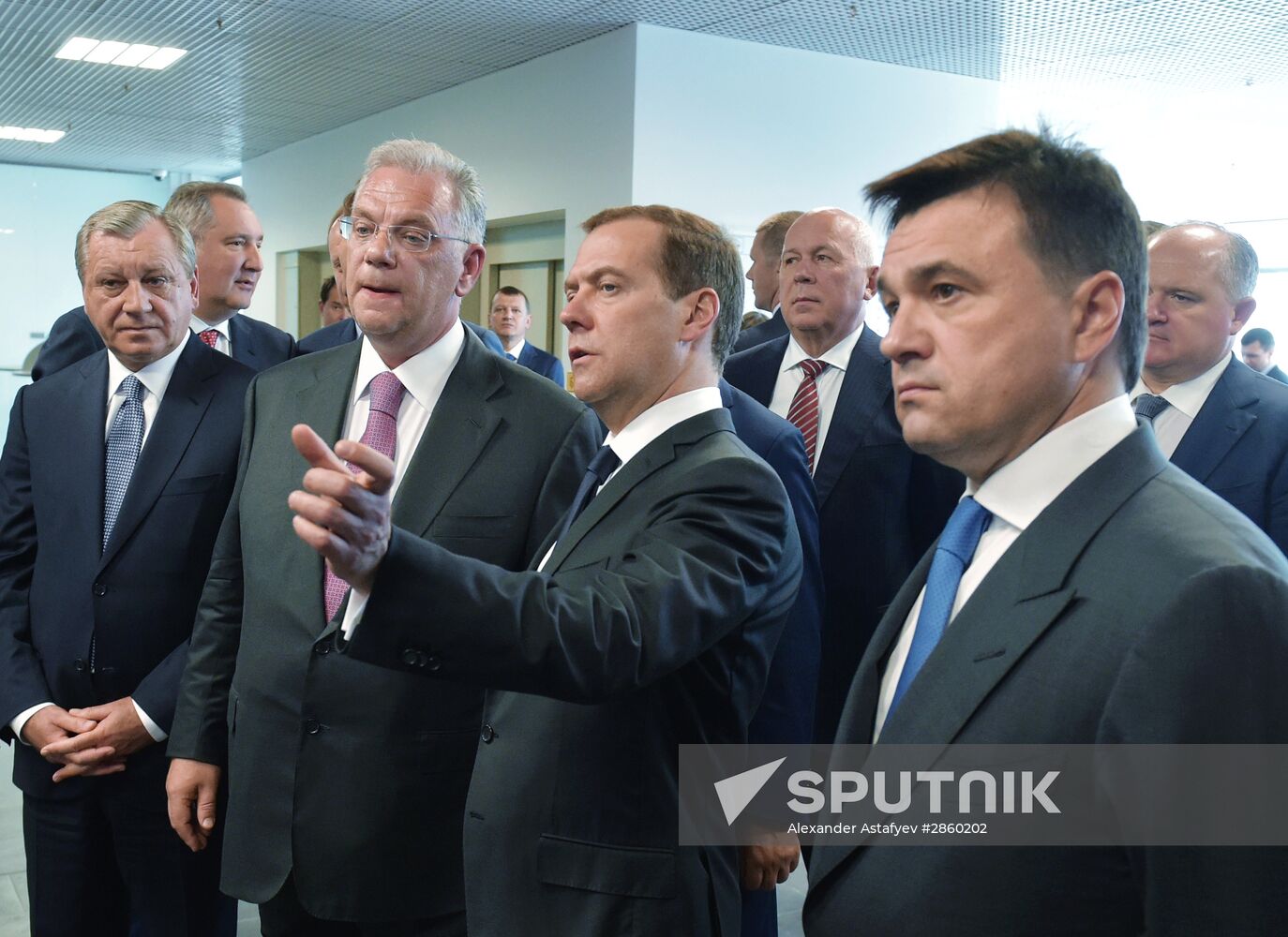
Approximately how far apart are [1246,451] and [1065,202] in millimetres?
1721

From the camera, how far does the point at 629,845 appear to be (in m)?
1.53

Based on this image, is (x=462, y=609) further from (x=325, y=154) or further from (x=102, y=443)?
(x=325, y=154)

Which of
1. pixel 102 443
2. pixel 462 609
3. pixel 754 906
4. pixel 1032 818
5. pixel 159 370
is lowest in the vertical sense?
pixel 754 906

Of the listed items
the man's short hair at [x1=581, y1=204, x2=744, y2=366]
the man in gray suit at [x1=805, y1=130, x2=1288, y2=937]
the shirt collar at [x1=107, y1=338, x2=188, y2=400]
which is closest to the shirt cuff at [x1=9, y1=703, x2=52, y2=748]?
the shirt collar at [x1=107, y1=338, x2=188, y2=400]

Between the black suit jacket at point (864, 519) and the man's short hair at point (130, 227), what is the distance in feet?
5.18

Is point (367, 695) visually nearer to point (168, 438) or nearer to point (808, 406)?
point (168, 438)

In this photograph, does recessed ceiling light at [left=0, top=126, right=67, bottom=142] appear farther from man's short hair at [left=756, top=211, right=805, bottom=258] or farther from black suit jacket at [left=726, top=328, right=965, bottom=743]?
black suit jacket at [left=726, top=328, right=965, bottom=743]

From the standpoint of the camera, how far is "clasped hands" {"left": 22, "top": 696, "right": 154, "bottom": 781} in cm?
223

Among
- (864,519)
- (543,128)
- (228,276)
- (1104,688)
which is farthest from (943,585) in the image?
(543,128)

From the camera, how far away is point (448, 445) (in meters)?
1.99

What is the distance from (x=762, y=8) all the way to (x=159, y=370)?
16.1ft

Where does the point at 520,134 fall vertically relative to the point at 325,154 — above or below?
below

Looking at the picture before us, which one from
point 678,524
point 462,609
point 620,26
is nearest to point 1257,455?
point 678,524

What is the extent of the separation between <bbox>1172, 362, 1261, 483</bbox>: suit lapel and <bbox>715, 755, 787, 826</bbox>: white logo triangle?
4.57ft
